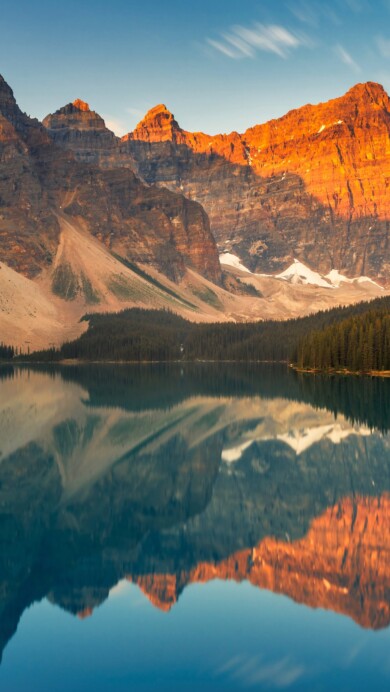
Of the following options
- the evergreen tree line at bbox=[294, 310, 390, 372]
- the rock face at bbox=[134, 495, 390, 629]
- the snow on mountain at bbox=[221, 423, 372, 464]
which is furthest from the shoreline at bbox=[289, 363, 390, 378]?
the rock face at bbox=[134, 495, 390, 629]

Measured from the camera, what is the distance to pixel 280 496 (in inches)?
1364

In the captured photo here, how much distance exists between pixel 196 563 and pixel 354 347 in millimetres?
115497

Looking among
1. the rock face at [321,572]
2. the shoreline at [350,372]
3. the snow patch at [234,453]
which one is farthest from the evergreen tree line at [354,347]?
the rock face at [321,572]

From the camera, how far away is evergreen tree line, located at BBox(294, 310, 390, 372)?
131 meters

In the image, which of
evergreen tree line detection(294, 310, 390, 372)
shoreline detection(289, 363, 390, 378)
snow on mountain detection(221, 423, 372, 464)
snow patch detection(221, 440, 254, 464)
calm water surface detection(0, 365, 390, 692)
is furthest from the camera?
evergreen tree line detection(294, 310, 390, 372)

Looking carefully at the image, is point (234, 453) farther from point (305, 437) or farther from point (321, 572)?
point (321, 572)

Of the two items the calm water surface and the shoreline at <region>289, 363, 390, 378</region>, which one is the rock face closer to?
the calm water surface

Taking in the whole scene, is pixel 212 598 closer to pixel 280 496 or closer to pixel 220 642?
pixel 220 642

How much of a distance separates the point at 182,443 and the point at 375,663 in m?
36.8

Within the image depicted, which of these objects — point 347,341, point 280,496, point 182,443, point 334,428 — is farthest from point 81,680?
point 347,341

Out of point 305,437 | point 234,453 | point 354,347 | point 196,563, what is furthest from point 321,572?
point 354,347

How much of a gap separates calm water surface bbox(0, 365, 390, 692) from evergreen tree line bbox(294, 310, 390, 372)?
7924 centimetres

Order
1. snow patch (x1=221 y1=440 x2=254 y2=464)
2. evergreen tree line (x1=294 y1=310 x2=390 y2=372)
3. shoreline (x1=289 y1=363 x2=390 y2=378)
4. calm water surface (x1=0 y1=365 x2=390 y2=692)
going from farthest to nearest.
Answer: evergreen tree line (x1=294 y1=310 x2=390 y2=372)
shoreline (x1=289 y1=363 x2=390 y2=378)
snow patch (x1=221 y1=440 x2=254 y2=464)
calm water surface (x1=0 y1=365 x2=390 y2=692)

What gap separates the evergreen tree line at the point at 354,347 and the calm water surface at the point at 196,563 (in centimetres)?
7924
